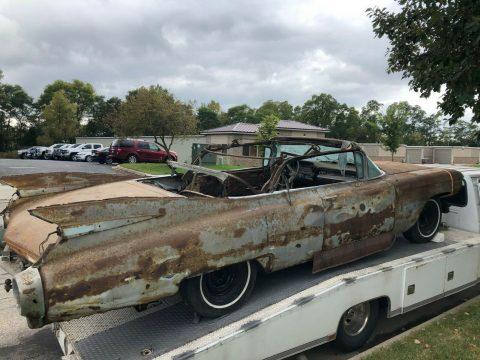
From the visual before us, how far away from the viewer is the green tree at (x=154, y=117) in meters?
24.5

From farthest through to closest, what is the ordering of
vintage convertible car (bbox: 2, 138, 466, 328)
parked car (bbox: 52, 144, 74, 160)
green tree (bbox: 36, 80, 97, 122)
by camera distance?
green tree (bbox: 36, 80, 97, 122), parked car (bbox: 52, 144, 74, 160), vintage convertible car (bbox: 2, 138, 466, 328)

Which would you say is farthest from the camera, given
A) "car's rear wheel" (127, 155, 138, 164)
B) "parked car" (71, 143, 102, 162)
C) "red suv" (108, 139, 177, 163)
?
"parked car" (71, 143, 102, 162)

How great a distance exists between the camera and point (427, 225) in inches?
197

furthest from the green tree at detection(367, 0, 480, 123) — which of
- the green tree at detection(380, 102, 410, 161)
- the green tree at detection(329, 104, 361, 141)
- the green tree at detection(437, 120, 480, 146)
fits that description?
the green tree at detection(437, 120, 480, 146)

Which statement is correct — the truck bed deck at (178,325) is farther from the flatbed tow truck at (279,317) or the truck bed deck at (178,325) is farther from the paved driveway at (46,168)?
the paved driveway at (46,168)

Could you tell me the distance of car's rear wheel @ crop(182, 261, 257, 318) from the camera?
3098mm

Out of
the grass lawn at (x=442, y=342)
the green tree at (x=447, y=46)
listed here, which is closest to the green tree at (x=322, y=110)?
the green tree at (x=447, y=46)

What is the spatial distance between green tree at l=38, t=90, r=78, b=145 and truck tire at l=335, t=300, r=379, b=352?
160 feet

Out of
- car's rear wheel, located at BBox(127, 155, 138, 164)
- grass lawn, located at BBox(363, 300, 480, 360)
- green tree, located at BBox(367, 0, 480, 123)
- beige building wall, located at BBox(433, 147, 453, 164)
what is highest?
Result: green tree, located at BBox(367, 0, 480, 123)

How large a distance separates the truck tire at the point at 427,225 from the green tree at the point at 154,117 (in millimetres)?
20275

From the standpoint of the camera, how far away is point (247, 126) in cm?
3488

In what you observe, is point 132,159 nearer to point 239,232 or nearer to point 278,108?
point 239,232

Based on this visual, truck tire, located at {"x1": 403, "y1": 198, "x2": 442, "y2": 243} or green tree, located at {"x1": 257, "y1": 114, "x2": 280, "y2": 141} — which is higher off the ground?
green tree, located at {"x1": 257, "y1": 114, "x2": 280, "y2": 141}

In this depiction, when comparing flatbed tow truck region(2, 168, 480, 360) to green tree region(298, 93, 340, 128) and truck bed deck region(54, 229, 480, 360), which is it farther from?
Result: green tree region(298, 93, 340, 128)
